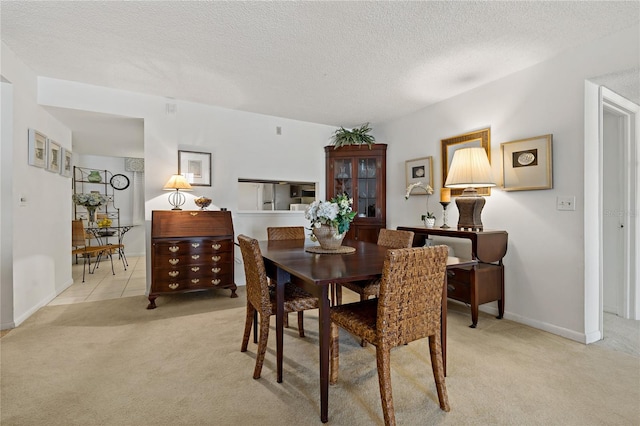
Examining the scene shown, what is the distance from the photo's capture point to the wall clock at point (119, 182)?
6.78 meters

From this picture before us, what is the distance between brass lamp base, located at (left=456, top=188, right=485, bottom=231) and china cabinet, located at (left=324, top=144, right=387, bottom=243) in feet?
5.03

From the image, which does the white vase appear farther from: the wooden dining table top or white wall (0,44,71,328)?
white wall (0,44,71,328)

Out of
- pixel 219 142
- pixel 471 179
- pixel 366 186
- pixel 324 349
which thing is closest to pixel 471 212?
pixel 471 179

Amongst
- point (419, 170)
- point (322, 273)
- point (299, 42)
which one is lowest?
point (322, 273)

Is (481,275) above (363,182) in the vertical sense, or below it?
below

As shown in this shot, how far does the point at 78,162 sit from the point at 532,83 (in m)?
7.81

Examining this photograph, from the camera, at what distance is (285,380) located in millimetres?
1890

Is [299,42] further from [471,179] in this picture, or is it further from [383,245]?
[471,179]

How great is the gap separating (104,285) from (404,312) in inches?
173

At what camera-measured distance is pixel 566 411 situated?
1.59 metres

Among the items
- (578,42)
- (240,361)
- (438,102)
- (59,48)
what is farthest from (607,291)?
(59,48)

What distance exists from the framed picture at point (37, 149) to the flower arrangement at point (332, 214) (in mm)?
2882

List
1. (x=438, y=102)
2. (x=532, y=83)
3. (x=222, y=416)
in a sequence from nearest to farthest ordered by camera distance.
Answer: (x=222, y=416), (x=532, y=83), (x=438, y=102)

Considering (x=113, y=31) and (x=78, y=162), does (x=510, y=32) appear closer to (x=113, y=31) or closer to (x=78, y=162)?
(x=113, y=31)
